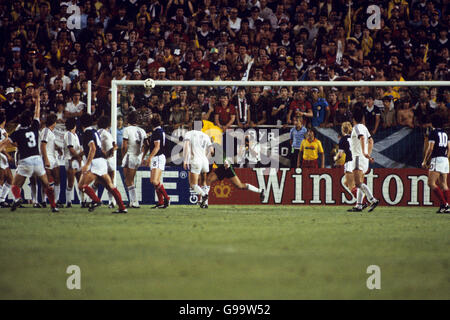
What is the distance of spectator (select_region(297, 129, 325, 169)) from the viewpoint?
1670 cm

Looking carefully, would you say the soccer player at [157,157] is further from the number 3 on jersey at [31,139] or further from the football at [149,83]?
the number 3 on jersey at [31,139]

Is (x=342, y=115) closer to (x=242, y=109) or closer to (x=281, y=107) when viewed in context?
(x=281, y=107)

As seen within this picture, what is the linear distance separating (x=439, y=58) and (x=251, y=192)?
22.8 feet

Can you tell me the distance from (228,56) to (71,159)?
586 centimetres

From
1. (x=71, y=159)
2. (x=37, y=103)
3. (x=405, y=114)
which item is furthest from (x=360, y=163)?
(x=37, y=103)

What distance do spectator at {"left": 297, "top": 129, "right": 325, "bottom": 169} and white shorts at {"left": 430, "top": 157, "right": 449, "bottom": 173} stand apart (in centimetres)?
301

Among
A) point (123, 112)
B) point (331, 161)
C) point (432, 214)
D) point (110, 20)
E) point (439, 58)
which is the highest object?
point (110, 20)

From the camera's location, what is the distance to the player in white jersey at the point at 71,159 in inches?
604

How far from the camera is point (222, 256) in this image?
25.5ft

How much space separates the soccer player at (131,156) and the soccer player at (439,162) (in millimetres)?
6567

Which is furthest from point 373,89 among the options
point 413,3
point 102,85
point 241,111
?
point 102,85

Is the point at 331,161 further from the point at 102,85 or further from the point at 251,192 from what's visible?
the point at 102,85

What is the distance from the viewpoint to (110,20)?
21.6 m

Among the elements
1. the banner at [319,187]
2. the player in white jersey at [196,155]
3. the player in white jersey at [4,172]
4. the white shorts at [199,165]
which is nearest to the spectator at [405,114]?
the banner at [319,187]
